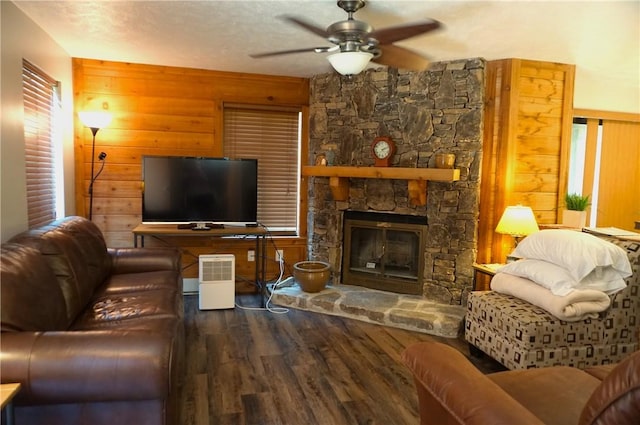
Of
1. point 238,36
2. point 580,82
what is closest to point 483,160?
point 580,82

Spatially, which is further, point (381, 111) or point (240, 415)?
point (381, 111)

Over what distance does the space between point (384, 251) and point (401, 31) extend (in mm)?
2512

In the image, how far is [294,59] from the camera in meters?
3.98

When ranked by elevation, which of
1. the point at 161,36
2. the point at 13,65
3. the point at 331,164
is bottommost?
the point at 331,164

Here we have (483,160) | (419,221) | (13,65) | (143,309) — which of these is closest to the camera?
(143,309)

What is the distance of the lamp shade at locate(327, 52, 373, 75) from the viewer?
2342 mm

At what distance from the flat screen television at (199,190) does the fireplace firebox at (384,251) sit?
108 cm

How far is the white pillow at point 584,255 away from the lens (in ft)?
8.70

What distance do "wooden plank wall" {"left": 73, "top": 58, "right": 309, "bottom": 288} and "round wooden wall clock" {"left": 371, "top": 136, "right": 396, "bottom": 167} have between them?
4.10 ft

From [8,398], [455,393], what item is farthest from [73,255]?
[455,393]

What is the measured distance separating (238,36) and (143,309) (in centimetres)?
214

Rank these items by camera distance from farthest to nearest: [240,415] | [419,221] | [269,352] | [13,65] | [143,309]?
[419,221] → [269,352] → [13,65] → [143,309] → [240,415]

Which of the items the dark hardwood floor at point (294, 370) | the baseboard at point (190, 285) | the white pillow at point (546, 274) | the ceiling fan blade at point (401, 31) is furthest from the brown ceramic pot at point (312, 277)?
the ceiling fan blade at point (401, 31)

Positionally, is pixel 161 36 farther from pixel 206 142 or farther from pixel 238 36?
pixel 206 142
